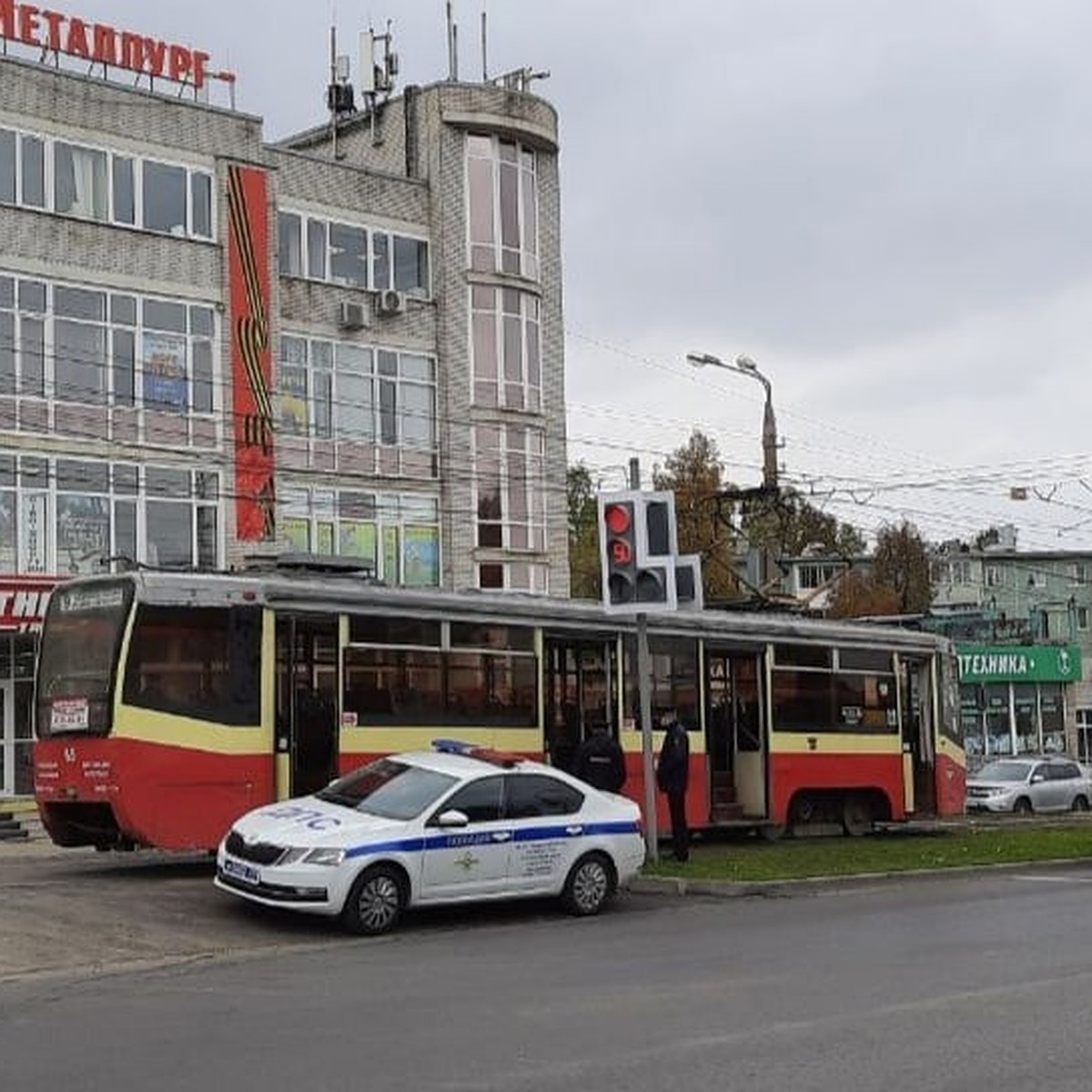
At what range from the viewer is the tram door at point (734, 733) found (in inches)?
971

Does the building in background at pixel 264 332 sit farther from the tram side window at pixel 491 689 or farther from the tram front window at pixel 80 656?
the tram front window at pixel 80 656

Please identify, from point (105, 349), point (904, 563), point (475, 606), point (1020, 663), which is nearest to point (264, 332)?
point (105, 349)

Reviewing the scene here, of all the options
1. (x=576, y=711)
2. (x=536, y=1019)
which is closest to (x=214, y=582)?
(x=576, y=711)

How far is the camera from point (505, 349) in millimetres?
45094

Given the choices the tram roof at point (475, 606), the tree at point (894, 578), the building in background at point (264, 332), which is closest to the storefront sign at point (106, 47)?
the building in background at point (264, 332)

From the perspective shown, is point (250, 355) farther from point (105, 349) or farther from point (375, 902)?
point (375, 902)

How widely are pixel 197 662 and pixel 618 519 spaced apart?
4.91 meters

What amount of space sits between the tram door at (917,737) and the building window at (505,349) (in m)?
18.4

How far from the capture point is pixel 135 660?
18.7 m

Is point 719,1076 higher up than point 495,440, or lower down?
lower down

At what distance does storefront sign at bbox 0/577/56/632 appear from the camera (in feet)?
116

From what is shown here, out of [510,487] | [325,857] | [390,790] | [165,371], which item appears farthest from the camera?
[510,487]

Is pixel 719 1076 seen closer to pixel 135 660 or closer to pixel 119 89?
pixel 135 660

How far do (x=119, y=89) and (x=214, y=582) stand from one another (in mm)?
22520
